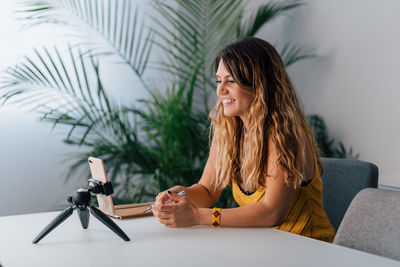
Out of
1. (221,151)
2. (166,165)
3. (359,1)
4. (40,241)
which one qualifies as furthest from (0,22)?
(359,1)

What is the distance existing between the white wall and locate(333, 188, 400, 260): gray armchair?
1.48m

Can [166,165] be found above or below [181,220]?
below

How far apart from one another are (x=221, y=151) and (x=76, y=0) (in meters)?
1.78

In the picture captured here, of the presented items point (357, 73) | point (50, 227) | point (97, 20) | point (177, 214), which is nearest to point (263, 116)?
point (177, 214)

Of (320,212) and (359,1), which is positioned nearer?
(320,212)

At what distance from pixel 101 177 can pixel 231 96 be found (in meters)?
0.62

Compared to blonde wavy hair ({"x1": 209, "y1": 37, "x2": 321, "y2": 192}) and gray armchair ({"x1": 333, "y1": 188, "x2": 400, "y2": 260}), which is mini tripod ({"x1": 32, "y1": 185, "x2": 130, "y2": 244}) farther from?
gray armchair ({"x1": 333, "y1": 188, "x2": 400, "y2": 260})

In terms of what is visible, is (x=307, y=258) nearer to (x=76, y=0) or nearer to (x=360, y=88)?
(x=360, y=88)

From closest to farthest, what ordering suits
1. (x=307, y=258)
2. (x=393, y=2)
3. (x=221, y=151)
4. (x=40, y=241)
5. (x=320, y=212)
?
1. (x=307, y=258)
2. (x=40, y=241)
3. (x=320, y=212)
4. (x=221, y=151)
5. (x=393, y=2)

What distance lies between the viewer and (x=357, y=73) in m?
2.81

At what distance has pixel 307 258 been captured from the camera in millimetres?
1062

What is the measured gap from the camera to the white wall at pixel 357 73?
2.60 m

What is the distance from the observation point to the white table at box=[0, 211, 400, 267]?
3.36ft

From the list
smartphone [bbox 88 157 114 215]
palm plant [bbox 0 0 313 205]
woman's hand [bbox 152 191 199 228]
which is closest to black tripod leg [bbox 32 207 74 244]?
smartphone [bbox 88 157 114 215]
